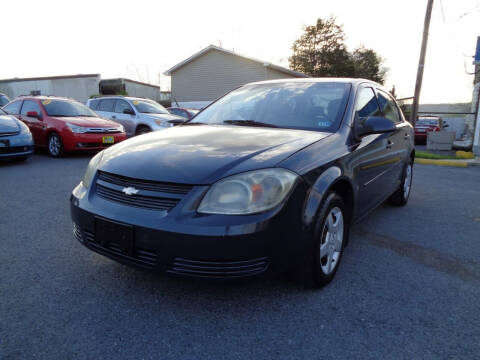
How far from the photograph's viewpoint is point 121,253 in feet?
7.01

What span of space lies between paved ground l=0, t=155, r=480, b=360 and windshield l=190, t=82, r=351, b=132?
1.22 m

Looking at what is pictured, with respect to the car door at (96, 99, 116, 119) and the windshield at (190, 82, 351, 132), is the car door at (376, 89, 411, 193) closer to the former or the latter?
the windshield at (190, 82, 351, 132)

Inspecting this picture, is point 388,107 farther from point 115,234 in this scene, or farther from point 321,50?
point 321,50

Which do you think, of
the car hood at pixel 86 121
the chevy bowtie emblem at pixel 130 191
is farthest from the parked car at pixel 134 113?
the chevy bowtie emblem at pixel 130 191

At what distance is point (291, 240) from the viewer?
6.81 ft

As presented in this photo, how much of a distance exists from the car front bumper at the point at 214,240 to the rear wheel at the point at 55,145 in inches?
280

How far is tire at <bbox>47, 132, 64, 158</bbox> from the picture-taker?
27.3 ft

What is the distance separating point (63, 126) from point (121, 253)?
277 inches

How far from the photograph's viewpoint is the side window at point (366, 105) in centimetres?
313

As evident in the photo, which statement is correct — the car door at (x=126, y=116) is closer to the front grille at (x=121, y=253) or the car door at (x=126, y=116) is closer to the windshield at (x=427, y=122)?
the front grille at (x=121, y=253)

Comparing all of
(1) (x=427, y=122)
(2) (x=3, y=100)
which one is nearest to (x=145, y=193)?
(2) (x=3, y=100)

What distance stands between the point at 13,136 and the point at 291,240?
693cm

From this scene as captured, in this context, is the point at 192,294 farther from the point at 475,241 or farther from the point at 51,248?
the point at 475,241

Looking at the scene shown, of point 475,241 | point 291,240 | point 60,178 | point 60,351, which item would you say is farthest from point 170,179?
point 60,178
